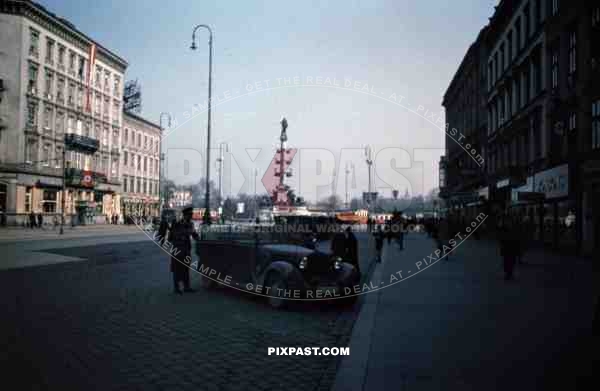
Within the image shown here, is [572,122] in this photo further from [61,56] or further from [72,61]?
[72,61]

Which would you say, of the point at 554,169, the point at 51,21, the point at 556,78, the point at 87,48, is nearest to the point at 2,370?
the point at 554,169

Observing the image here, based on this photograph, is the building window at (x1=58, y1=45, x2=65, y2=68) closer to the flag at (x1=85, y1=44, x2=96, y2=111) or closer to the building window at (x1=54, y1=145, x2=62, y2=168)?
the flag at (x1=85, y1=44, x2=96, y2=111)

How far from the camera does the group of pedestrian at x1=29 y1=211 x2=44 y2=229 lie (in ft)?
141

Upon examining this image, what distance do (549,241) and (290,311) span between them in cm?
1968

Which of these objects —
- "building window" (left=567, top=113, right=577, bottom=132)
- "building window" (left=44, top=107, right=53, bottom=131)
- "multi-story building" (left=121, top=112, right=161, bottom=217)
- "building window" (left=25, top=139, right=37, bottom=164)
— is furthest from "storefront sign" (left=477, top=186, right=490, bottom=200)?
"multi-story building" (left=121, top=112, right=161, bottom=217)

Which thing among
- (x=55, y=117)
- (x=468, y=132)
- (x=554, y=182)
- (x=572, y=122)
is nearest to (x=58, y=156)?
(x=55, y=117)

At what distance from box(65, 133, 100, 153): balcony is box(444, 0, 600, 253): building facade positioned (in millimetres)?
39976

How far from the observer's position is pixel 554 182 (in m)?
23.1

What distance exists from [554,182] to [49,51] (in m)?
45.6

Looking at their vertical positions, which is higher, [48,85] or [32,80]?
[48,85]

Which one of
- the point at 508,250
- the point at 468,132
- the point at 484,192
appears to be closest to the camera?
the point at 508,250

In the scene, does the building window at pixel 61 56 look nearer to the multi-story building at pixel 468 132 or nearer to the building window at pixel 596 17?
the multi-story building at pixel 468 132

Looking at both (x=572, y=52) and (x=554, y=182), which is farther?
(x=554, y=182)

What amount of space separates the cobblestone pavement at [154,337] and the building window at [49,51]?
42.7 m
